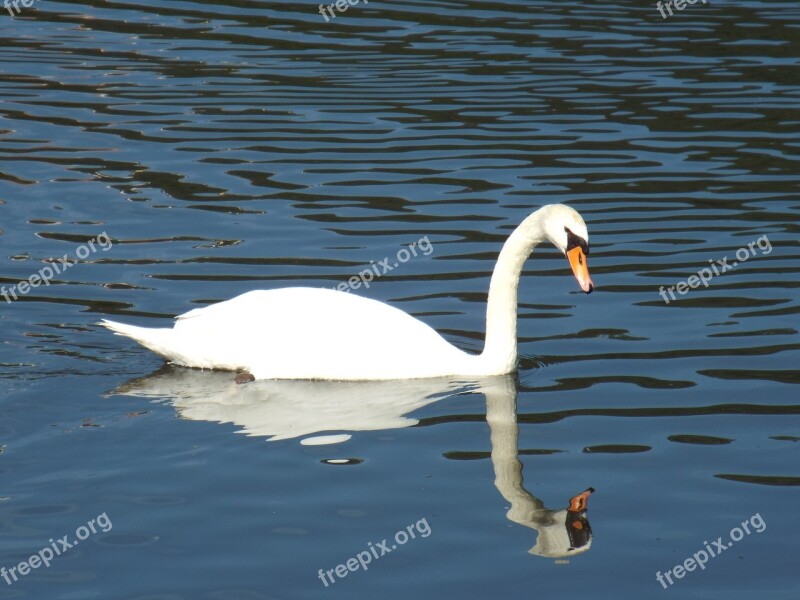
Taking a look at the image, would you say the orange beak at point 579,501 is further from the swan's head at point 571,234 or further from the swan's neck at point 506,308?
the swan's neck at point 506,308

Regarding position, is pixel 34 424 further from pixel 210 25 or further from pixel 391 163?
pixel 210 25

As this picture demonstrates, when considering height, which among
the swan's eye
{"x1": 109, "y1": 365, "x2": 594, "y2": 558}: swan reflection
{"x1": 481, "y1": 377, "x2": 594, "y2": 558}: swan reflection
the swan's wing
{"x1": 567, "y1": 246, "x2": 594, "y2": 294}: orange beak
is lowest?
{"x1": 481, "y1": 377, "x2": 594, "y2": 558}: swan reflection

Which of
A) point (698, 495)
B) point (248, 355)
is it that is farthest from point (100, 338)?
point (698, 495)

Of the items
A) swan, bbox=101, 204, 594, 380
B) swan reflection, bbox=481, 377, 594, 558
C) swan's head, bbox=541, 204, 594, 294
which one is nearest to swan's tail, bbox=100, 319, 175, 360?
swan, bbox=101, 204, 594, 380

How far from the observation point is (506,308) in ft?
34.1

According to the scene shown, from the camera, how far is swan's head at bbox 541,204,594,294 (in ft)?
32.4

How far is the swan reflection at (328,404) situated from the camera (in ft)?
29.6

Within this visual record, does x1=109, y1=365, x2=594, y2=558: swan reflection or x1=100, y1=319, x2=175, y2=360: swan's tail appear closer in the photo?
x1=109, y1=365, x2=594, y2=558: swan reflection

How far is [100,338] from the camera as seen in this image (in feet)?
36.3

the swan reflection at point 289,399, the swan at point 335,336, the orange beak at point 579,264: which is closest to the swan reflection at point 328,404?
the swan reflection at point 289,399

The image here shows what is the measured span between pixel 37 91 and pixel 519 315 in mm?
8952

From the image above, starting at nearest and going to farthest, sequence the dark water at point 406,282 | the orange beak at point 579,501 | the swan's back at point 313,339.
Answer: the dark water at point 406,282 → the orange beak at point 579,501 → the swan's back at point 313,339

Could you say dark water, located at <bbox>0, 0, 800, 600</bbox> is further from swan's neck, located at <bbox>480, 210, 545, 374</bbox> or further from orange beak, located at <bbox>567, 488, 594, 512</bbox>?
swan's neck, located at <bbox>480, 210, 545, 374</bbox>

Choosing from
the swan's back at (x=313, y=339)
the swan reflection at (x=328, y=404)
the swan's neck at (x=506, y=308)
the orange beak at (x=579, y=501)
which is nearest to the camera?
the orange beak at (x=579, y=501)
